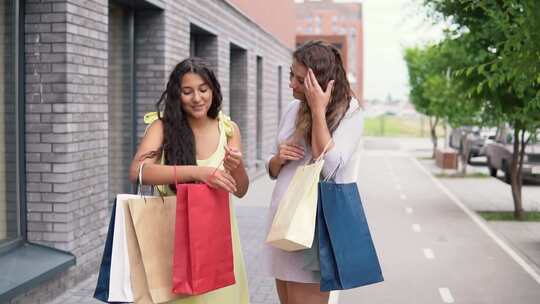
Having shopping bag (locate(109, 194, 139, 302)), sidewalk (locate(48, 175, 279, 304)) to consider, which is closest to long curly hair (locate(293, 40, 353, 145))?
shopping bag (locate(109, 194, 139, 302))

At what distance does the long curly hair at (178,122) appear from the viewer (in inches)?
131

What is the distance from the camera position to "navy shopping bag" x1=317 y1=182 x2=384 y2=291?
3252mm

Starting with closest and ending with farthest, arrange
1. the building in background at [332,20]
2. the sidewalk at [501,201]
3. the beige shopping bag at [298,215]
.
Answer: the beige shopping bag at [298,215] → the sidewalk at [501,201] → the building in background at [332,20]

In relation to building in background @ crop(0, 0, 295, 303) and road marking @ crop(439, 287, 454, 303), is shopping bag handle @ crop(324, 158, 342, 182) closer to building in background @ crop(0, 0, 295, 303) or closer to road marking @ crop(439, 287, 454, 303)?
building in background @ crop(0, 0, 295, 303)

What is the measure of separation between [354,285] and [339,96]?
79 centimetres

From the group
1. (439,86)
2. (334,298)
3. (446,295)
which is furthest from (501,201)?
(334,298)

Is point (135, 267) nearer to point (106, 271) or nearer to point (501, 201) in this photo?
point (106, 271)

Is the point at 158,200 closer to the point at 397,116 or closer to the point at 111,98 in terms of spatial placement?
the point at 111,98

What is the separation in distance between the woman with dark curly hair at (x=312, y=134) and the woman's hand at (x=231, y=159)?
20cm

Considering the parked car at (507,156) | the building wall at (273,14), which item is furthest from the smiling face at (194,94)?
the parked car at (507,156)

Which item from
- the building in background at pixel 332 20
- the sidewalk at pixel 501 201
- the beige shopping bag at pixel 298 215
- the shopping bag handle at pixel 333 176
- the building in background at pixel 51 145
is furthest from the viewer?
the building in background at pixel 332 20

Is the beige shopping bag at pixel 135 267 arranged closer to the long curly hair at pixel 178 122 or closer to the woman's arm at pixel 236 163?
the long curly hair at pixel 178 122

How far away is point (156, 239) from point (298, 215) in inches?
22.7

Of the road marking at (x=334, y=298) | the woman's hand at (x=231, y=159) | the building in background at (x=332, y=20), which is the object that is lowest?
the road marking at (x=334, y=298)
